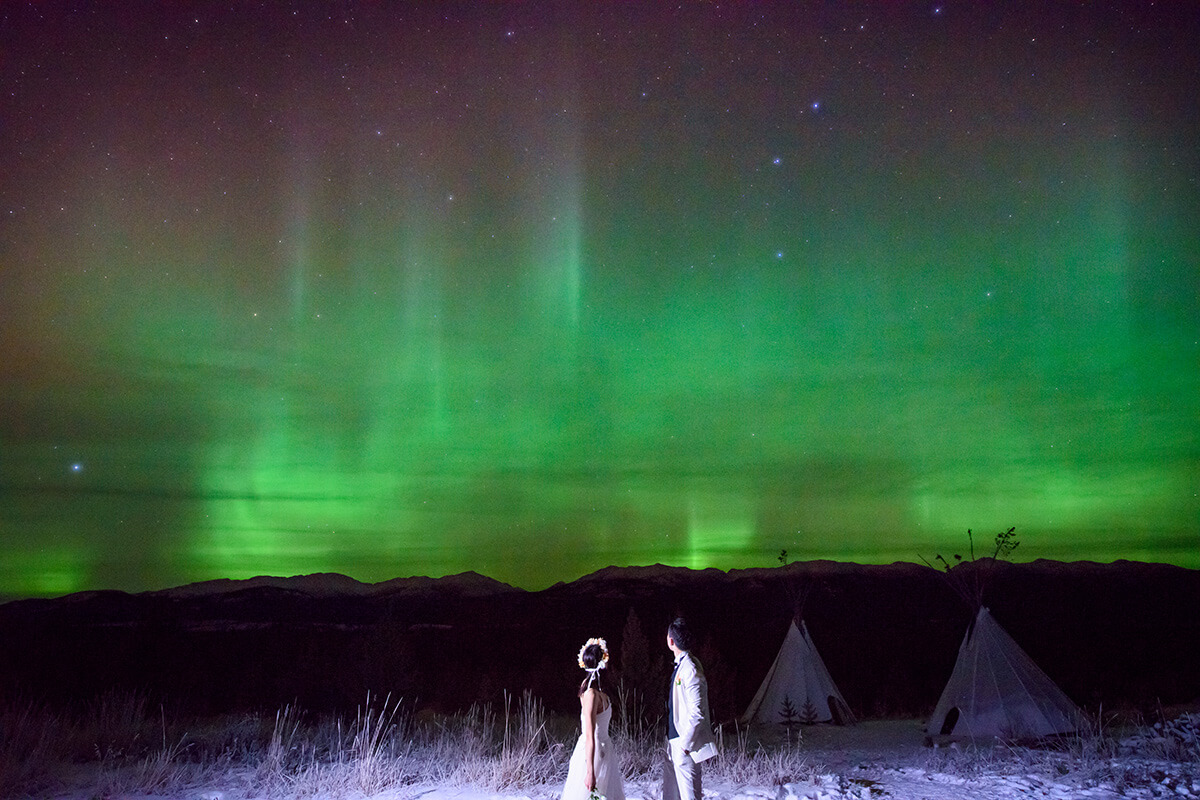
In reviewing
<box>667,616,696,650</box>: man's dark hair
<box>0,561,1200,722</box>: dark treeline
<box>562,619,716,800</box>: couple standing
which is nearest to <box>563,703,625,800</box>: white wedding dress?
<box>562,619,716,800</box>: couple standing

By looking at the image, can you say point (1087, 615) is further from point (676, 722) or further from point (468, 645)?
point (676, 722)

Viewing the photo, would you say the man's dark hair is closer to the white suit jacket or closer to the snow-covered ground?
the white suit jacket

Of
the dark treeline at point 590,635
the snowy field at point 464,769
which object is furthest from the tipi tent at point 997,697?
the snowy field at point 464,769

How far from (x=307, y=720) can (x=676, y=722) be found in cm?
1572

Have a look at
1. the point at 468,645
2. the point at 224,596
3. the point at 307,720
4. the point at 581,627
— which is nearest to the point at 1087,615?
the point at 581,627

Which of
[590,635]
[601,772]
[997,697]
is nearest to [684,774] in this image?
[601,772]

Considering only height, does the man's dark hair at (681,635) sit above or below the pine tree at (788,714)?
above

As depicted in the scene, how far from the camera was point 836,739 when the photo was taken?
13086 millimetres

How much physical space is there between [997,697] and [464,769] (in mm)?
10207

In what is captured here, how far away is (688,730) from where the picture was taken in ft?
16.9

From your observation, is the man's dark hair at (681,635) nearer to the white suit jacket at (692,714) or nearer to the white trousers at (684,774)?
the white suit jacket at (692,714)

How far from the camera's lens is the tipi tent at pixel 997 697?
42.9 ft

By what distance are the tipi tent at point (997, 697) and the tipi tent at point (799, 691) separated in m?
2.50

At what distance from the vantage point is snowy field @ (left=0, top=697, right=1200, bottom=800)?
6.81 meters
